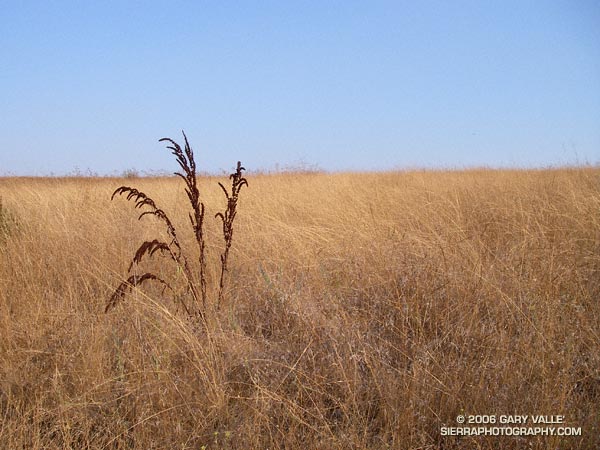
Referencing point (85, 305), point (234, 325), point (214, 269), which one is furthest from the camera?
point (214, 269)

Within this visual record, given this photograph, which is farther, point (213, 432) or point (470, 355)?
point (470, 355)

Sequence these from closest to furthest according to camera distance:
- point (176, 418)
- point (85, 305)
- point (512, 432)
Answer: point (512, 432) < point (176, 418) < point (85, 305)

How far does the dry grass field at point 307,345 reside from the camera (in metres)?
1.76

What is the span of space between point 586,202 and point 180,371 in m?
4.69

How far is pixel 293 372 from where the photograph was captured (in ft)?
6.86

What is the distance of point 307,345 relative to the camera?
2.29 meters

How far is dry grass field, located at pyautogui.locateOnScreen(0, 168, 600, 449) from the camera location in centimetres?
176

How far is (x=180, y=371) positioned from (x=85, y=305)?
113 cm

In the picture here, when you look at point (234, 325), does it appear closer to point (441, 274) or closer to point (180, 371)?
point (180, 371)

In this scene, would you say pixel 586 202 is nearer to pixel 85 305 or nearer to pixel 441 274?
pixel 441 274

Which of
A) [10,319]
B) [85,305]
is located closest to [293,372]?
[85,305]

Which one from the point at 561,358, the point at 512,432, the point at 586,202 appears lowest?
the point at 512,432

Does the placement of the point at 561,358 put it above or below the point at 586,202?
below

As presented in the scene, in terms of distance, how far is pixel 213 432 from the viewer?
5.59ft
